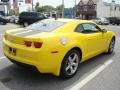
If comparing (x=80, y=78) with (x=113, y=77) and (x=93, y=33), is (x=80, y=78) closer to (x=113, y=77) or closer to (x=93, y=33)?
(x=113, y=77)

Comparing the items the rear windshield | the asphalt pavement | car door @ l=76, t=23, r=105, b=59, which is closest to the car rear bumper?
the asphalt pavement

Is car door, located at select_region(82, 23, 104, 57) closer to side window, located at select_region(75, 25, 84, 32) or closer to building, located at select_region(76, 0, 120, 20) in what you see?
side window, located at select_region(75, 25, 84, 32)

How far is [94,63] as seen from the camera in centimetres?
704

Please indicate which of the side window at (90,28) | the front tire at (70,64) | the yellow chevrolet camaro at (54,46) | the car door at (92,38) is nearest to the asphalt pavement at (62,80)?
the front tire at (70,64)

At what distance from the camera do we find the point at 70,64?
5562 millimetres

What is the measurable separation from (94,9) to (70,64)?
63335 mm

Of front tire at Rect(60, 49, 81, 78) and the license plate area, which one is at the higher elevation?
the license plate area

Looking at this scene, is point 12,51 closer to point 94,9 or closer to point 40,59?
point 40,59

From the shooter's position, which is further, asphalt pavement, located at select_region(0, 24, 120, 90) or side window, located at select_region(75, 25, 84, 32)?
side window, located at select_region(75, 25, 84, 32)

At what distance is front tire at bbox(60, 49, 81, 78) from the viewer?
5297 millimetres

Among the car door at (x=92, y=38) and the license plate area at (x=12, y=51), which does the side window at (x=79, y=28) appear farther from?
the license plate area at (x=12, y=51)

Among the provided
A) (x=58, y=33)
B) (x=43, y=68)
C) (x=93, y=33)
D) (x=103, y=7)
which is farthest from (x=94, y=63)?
(x=103, y=7)

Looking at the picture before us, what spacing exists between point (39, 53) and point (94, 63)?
2.74 metres

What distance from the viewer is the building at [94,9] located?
66.8 m
